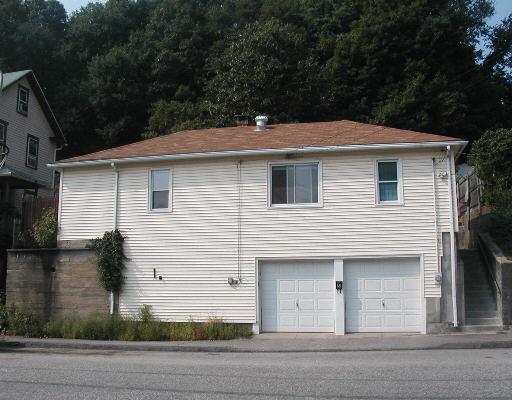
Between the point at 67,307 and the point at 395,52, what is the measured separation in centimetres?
2598

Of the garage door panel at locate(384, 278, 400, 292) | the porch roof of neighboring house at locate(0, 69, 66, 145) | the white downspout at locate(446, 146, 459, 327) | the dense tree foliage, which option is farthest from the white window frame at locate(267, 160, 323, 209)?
the porch roof of neighboring house at locate(0, 69, 66, 145)

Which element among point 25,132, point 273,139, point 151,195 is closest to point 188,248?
→ point 151,195

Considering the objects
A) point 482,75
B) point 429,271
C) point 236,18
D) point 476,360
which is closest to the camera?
point 476,360

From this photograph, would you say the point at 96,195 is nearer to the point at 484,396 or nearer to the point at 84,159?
the point at 84,159

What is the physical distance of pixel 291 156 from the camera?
695 inches

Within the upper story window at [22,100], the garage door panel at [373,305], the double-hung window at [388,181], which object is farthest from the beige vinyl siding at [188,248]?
the upper story window at [22,100]

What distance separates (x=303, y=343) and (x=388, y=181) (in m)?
5.30

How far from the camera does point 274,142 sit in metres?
18.2

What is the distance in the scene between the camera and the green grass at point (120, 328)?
16.6 metres

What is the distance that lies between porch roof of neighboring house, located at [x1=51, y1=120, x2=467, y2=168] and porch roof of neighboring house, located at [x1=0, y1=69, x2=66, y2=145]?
12965 mm

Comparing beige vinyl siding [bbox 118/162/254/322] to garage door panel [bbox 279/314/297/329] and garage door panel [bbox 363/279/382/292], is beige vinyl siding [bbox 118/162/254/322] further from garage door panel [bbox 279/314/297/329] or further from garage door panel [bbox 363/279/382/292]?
garage door panel [bbox 363/279/382/292]

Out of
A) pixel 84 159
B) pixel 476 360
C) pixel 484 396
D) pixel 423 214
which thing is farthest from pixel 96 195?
pixel 484 396

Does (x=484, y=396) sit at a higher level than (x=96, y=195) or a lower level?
lower

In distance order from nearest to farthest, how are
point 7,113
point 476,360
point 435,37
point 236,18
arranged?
point 476,360 < point 7,113 < point 435,37 < point 236,18
